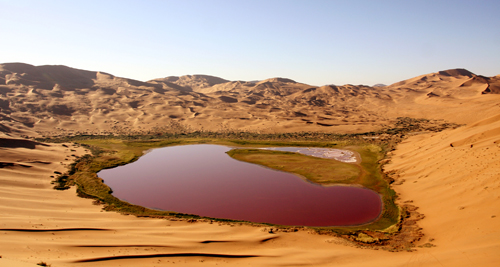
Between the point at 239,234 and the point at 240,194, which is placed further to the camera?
the point at 240,194

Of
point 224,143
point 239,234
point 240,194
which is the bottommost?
point 239,234

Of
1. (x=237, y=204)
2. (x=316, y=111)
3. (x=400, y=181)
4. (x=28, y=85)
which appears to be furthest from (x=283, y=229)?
(x=28, y=85)

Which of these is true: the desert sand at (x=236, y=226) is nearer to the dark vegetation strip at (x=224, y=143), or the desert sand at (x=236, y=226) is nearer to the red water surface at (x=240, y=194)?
the dark vegetation strip at (x=224, y=143)

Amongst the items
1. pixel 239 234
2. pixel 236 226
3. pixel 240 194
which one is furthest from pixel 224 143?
pixel 239 234

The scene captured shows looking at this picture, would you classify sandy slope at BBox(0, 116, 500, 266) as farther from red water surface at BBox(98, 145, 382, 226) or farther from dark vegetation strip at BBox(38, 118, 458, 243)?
red water surface at BBox(98, 145, 382, 226)

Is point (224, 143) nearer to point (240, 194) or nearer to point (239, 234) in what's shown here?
point (240, 194)

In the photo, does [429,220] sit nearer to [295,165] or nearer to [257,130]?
[295,165]

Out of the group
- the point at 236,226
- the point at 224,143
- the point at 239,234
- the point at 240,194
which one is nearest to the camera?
the point at 239,234

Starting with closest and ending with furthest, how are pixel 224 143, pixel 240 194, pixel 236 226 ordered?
pixel 236 226 < pixel 240 194 < pixel 224 143

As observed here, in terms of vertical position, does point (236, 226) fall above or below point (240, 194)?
below

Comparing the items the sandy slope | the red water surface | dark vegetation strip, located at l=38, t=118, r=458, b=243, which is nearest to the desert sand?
the sandy slope
